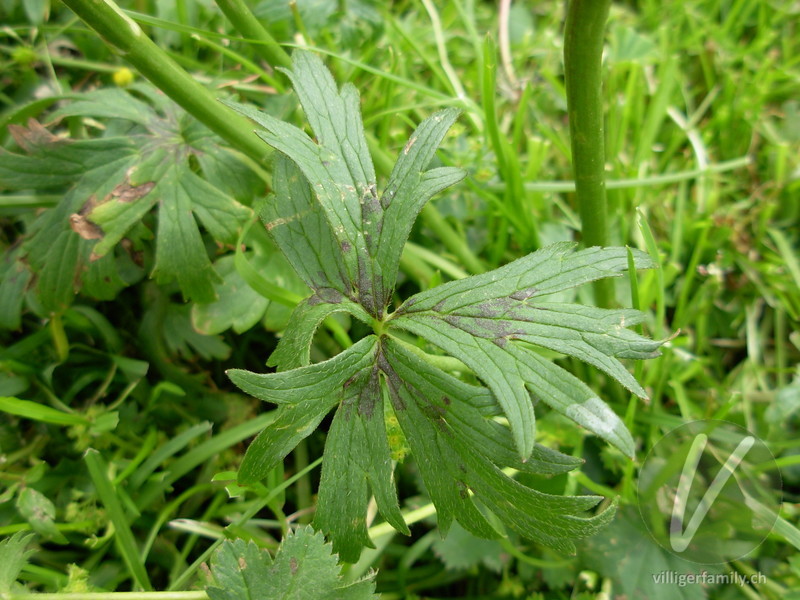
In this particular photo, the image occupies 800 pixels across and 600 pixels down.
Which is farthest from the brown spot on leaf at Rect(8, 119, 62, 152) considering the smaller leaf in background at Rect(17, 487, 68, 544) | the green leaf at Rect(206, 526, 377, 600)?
the green leaf at Rect(206, 526, 377, 600)

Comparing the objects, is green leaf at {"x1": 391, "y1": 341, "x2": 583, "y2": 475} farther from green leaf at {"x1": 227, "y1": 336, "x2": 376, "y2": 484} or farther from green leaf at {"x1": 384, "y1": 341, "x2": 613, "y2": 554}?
green leaf at {"x1": 227, "y1": 336, "x2": 376, "y2": 484}

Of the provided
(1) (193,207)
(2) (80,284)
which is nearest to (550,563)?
(1) (193,207)

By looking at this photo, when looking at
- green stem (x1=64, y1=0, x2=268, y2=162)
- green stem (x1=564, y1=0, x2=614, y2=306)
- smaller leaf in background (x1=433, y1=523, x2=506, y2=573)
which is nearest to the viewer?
green stem (x1=564, y1=0, x2=614, y2=306)

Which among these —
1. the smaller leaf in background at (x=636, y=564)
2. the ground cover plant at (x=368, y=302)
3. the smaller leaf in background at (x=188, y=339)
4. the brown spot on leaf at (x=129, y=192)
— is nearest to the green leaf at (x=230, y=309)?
the ground cover plant at (x=368, y=302)

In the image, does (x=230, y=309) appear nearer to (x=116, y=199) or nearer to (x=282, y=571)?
(x=116, y=199)

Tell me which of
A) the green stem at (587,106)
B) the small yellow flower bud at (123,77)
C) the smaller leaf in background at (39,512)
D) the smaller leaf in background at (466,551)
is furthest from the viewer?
the small yellow flower bud at (123,77)

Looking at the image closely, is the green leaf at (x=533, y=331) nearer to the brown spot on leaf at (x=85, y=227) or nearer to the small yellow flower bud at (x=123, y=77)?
the brown spot on leaf at (x=85, y=227)

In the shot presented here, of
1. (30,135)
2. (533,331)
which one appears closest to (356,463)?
(533,331)
